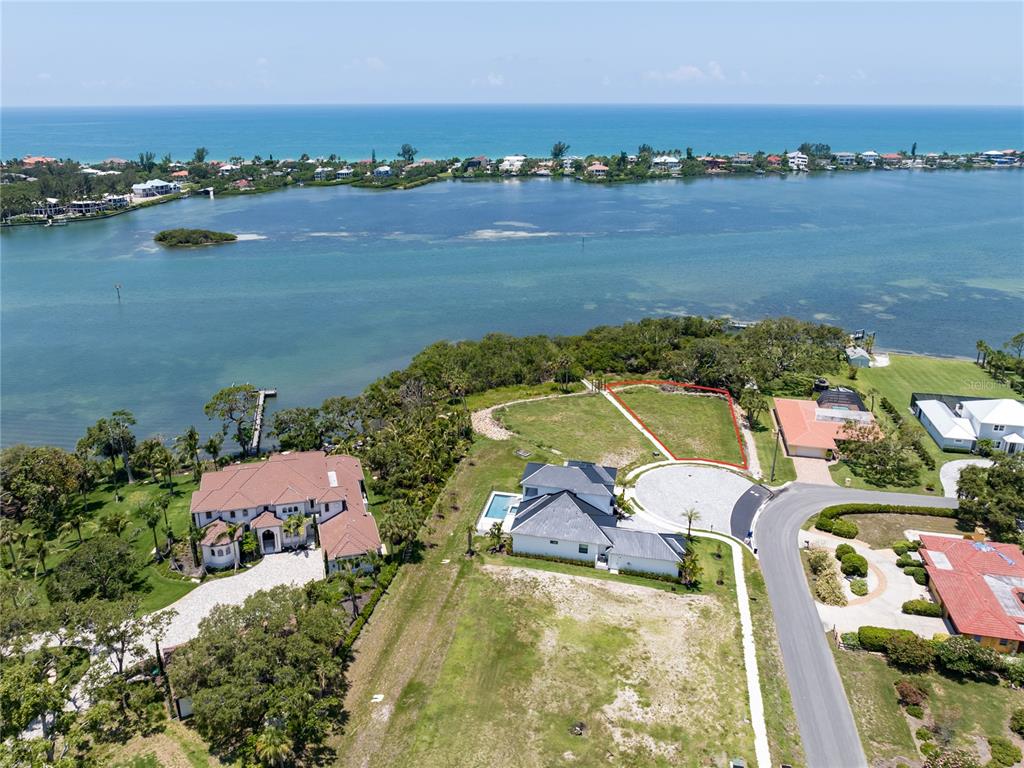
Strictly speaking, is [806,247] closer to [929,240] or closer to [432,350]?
[929,240]

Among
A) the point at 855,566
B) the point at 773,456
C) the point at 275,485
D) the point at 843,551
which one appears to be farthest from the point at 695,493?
the point at 275,485

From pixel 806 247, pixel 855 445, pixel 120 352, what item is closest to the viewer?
pixel 855 445

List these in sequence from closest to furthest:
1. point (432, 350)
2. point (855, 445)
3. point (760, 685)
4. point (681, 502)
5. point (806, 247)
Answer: point (760, 685) → point (681, 502) → point (855, 445) → point (432, 350) → point (806, 247)

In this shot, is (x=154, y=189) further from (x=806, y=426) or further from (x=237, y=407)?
(x=806, y=426)

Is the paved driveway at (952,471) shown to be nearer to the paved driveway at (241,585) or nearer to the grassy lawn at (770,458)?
the grassy lawn at (770,458)

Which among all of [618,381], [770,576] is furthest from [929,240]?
[770,576]

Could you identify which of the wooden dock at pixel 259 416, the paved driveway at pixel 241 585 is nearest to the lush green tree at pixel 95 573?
the paved driveway at pixel 241 585
